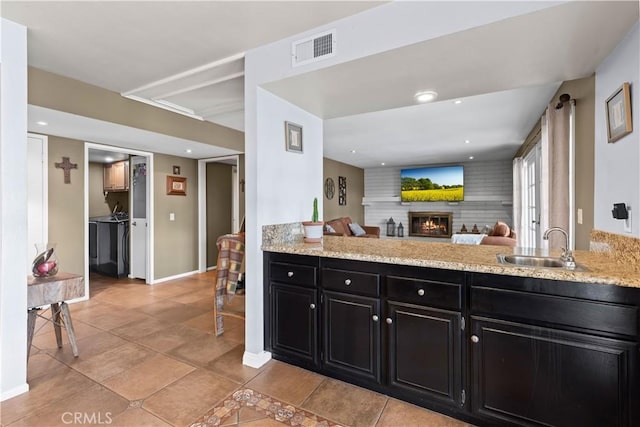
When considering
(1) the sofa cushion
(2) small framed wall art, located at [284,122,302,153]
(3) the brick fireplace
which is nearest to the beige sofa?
(1) the sofa cushion

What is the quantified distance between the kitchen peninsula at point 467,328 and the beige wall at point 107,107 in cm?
240

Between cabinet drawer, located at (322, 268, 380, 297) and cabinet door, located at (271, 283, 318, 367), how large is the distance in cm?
16

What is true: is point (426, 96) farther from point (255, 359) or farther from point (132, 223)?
point (132, 223)

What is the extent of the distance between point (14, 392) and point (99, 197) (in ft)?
17.9

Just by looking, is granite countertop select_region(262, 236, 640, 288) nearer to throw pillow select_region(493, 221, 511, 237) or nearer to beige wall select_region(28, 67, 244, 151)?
beige wall select_region(28, 67, 244, 151)

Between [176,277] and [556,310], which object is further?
[176,277]

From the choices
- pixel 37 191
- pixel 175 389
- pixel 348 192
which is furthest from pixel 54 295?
pixel 348 192

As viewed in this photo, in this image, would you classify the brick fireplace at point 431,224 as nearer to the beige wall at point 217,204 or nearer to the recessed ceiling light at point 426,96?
the beige wall at point 217,204

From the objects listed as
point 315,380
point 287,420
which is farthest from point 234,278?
point 287,420

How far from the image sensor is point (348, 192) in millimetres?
9180

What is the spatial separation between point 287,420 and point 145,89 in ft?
10.7

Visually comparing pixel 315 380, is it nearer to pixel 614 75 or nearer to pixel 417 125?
pixel 614 75

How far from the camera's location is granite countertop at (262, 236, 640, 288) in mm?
1429

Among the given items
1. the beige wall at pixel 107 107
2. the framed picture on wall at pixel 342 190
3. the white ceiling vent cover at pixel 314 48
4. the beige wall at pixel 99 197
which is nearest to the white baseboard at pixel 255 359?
the white ceiling vent cover at pixel 314 48
